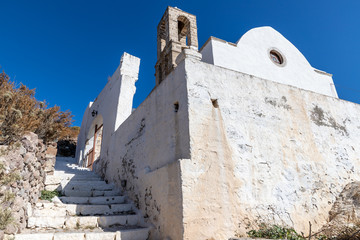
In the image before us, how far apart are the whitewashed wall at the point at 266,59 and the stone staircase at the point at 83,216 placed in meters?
5.02

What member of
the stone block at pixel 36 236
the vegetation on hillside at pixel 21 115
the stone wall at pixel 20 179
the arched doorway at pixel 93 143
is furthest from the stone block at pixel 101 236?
the arched doorway at pixel 93 143

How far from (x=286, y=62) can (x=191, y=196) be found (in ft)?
25.7

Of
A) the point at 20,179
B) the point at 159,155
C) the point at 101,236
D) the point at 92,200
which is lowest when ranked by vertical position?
the point at 101,236

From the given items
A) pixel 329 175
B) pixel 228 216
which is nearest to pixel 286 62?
pixel 329 175

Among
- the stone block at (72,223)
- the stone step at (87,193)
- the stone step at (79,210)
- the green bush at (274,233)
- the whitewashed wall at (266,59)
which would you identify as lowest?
the green bush at (274,233)

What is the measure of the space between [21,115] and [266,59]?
781cm

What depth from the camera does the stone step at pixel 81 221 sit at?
3.63 metres

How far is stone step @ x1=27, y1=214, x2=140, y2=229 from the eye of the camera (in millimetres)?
3631

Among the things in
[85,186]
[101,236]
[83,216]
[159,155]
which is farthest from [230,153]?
[85,186]

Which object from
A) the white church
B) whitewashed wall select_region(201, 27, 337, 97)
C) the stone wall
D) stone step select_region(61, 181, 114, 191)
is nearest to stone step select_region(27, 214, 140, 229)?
the stone wall

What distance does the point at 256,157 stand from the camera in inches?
150

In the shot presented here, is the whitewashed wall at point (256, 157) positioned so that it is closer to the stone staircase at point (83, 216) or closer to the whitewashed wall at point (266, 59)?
the stone staircase at point (83, 216)

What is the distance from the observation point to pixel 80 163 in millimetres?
10516

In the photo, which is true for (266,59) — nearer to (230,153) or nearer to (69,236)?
(230,153)
